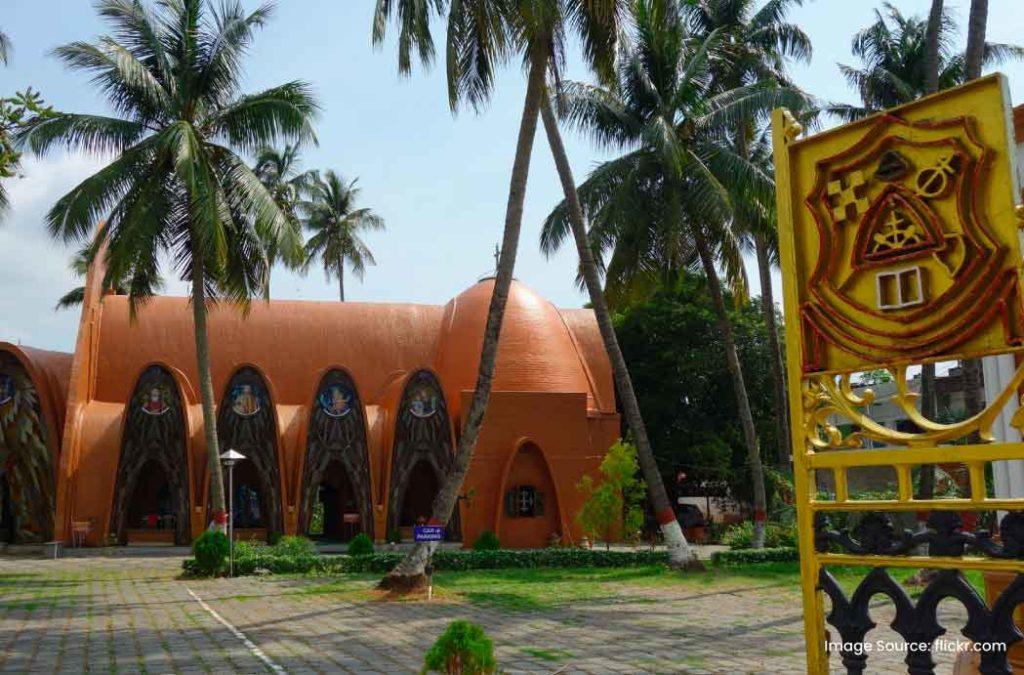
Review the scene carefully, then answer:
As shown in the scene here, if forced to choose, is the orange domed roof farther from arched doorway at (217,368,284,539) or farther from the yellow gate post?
the yellow gate post

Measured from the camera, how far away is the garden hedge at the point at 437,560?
1842 centimetres

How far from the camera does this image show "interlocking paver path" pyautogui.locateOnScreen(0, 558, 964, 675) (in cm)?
845

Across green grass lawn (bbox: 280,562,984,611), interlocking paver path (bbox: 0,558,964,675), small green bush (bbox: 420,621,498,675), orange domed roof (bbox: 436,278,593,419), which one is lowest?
green grass lawn (bbox: 280,562,984,611)

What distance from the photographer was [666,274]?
2316 centimetres

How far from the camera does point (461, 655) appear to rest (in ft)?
18.8

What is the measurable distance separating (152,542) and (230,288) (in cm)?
951

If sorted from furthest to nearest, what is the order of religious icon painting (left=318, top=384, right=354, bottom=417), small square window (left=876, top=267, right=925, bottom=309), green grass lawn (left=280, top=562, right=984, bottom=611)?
religious icon painting (left=318, top=384, right=354, bottom=417) → green grass lawn (left=280, top=562, right=984, bottom=611) → small square window (left=876, top=267, right=925, bottom=309)

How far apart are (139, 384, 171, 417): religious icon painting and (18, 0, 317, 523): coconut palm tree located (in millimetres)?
6714

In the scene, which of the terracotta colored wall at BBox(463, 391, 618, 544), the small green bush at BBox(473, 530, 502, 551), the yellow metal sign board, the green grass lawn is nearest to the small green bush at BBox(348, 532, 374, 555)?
the green grass lawn

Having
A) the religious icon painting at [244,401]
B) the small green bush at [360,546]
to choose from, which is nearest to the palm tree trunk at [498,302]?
the small green bush at [360,546]

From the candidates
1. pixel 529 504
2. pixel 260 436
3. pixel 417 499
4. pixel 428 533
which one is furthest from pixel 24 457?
pixel 428 533

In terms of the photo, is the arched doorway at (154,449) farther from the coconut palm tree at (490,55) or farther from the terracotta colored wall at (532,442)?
the coconut palm tree at (490,55)

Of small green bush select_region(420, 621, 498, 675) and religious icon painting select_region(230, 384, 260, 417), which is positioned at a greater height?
religious icon painting select_region(230, 384, 260, 417)

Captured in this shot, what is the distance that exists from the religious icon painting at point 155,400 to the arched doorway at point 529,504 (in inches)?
365
